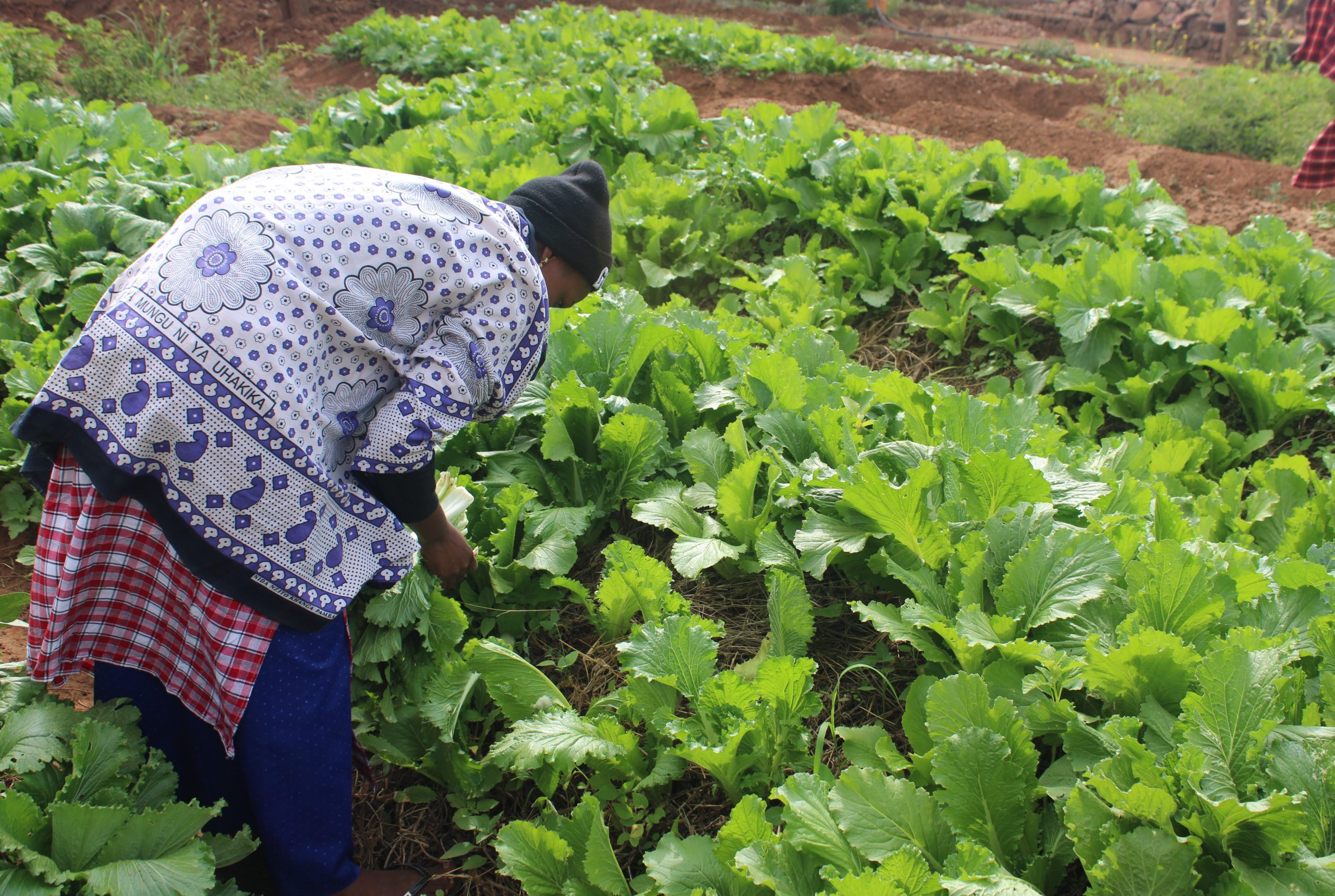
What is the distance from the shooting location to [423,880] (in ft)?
6.81

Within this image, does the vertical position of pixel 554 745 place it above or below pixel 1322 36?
below

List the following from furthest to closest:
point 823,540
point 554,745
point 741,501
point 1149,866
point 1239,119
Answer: point 1239,119
point 741,501
point 823,540
point 554,745
point 1149,866

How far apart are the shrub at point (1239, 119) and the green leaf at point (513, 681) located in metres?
10.4

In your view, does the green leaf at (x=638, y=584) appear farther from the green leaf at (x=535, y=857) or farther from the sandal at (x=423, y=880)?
the sandal at (x=423, y=880)

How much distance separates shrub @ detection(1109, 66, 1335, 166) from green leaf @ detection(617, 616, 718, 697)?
10.2 m

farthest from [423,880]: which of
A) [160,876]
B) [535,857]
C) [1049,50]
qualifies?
[1049,50]

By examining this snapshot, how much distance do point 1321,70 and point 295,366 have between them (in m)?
10.5

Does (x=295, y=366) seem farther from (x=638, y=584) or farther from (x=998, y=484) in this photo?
(x=998, y=484)

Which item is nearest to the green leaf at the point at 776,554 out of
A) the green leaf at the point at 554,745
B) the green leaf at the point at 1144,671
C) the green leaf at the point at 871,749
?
the green leaf at the point at 871,749

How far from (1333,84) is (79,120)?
13.7 m

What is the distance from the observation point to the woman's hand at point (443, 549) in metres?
2.12

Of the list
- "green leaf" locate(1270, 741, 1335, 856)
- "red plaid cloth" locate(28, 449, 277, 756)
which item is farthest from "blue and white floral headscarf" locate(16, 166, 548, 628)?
"green leaf" locate(1270, 741, 1335, 856)

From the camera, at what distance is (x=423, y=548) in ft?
7.27

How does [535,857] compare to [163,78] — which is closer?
[535,857]
